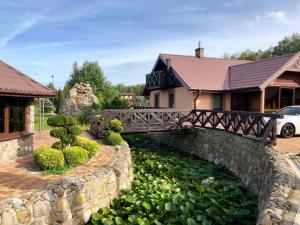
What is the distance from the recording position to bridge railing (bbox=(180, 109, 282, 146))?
11.1 m

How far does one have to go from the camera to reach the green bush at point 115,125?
1462 centimetres

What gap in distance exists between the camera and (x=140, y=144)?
19078 mm

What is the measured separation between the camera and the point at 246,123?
1289cm

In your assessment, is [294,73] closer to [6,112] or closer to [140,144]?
[140,144]

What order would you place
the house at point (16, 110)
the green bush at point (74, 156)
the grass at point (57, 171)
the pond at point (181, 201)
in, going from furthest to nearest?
the house at point (16, 110), the green bush at point (74, 156), the grass at point (57, 171), the pond at point (181, 201)

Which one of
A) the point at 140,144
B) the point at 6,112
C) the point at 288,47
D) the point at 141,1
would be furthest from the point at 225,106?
the point at 288,47

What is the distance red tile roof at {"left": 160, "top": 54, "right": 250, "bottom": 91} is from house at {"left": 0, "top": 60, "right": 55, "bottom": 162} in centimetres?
1183

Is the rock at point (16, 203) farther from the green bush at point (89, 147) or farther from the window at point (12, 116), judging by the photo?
the green bush at point (89, 147)

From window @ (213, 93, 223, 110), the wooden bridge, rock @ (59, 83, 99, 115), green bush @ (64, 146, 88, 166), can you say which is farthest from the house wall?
rock @ (59, 83, 99, 115)

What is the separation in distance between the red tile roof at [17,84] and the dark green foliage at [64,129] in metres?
1.32

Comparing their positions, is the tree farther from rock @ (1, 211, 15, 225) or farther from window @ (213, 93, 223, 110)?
rock @ (1, 211, 15, 225)

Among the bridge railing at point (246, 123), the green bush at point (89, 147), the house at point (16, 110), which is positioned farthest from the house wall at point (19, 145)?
the bridge railing at point (246, 123)

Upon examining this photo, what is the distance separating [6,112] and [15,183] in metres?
3.22

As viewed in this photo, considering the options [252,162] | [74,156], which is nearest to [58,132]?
[74,156]
